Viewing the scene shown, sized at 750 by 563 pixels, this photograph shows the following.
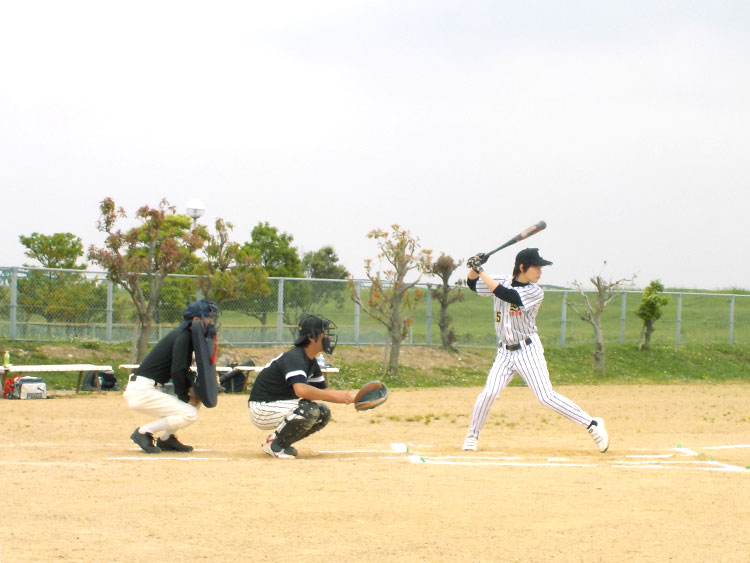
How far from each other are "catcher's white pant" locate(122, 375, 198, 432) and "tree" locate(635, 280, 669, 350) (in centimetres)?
2123

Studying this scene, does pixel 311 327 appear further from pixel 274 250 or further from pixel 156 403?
pixel 274 250

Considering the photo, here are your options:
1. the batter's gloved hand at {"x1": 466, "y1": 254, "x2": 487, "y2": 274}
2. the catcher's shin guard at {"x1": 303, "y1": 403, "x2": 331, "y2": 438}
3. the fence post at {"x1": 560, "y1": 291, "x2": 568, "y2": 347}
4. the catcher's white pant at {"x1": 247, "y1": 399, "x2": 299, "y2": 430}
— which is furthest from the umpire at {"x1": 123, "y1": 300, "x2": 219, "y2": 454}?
the fence post at {"x1": 560, "y1": 291, "x2": 568, "y2": 347}

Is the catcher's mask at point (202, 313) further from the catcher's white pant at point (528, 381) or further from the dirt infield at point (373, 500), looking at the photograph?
the catcher's white pant at point (528, 381)

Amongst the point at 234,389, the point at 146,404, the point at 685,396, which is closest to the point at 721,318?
the point at 685,396

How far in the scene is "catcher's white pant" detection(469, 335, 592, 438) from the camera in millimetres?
8602

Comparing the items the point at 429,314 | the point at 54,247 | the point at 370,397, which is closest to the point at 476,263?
the point at 370,397

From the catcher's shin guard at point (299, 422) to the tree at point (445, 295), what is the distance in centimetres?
1718

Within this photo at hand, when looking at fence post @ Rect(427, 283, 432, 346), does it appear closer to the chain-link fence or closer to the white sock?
the chain-link fence

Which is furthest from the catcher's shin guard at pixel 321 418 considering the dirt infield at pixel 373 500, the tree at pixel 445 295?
the tree at pixel 445 295

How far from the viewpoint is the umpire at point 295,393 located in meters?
7.83

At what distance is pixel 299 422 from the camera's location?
7.81m

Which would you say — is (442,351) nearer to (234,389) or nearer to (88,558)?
(234,389)

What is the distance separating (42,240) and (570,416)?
26493mm

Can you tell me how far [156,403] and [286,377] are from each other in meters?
1.14
